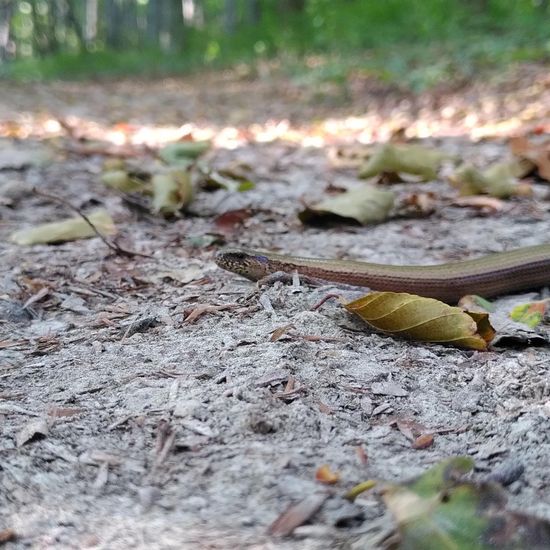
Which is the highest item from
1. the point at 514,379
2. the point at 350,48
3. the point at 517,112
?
the point at 350,48

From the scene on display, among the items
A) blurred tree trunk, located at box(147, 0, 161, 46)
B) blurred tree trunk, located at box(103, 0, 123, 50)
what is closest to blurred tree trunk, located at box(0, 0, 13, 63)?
blurred tree trunk, located at box(103, 0, 123, 50)

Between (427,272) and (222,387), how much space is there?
1143 mm

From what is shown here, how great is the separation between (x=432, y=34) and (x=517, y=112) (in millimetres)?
6310

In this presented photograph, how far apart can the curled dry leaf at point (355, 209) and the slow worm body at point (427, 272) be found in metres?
0.75

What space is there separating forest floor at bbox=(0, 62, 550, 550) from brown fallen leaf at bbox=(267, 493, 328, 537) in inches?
0.4

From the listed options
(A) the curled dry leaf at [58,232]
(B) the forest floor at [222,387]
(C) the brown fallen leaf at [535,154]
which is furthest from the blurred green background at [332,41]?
(A) the curled dry leaf at [58,232]

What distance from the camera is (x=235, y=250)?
9.44 feet

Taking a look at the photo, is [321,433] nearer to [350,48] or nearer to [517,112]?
[517,112]

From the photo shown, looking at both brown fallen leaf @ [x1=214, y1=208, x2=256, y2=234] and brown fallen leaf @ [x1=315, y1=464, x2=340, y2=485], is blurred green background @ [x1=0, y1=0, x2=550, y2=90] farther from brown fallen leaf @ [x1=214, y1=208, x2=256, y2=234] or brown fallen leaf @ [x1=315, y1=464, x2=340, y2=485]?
brown fallen leaf @ [x1=315, y1=464, x2=340, y2=485]

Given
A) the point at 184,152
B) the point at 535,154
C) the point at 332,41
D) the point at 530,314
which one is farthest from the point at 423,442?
the point at 332,41

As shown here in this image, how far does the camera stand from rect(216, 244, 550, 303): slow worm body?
2.66m

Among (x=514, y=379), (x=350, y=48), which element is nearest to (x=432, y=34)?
(x=350, y=48)

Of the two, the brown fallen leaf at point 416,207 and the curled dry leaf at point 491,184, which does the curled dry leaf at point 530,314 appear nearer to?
the brown fallen leaf at point 416,207

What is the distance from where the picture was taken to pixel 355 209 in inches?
139
